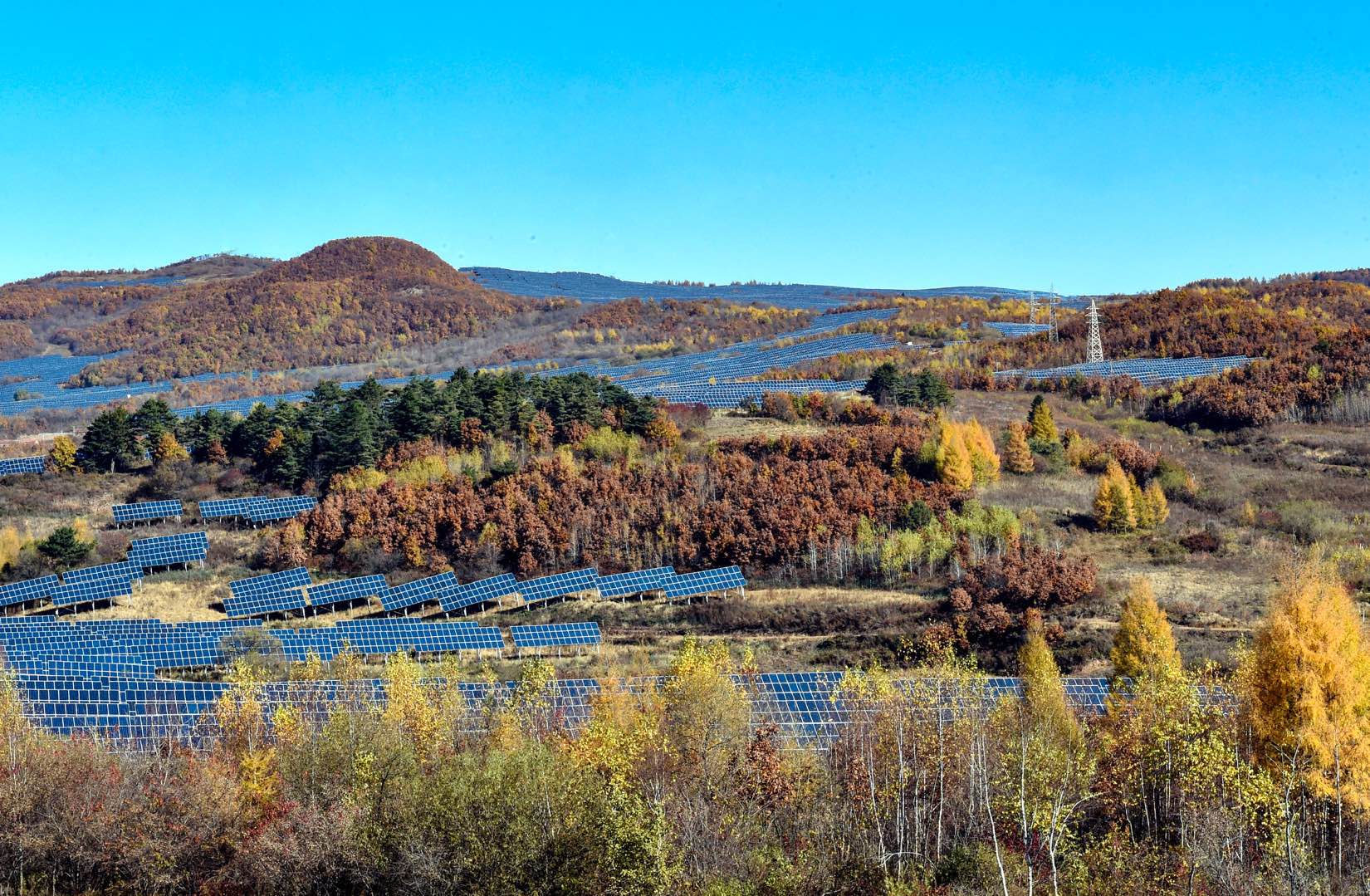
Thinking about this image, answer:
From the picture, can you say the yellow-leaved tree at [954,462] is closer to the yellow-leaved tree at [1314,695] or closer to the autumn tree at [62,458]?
the yellow-leaved tree at [1314,695]

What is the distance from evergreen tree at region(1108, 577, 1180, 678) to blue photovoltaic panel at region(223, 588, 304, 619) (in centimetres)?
3333

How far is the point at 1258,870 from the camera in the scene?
2431 cm

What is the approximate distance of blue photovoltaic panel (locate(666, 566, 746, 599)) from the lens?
2179 inches

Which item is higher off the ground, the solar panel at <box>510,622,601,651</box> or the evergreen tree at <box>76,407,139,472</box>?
the evergreen tree at <box>76,407,139,472</box>

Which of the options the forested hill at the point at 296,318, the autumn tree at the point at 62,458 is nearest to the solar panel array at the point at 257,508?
the autumn tree at the point at 62,458

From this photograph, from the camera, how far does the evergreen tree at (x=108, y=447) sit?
71.0m

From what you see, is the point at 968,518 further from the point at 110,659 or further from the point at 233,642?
the point at 110,659

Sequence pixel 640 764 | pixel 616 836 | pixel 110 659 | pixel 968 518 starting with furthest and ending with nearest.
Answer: pixel 968 518, pixel 110 659, pixel 640 764, pixel 616 836

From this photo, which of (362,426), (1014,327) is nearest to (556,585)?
(362,426)

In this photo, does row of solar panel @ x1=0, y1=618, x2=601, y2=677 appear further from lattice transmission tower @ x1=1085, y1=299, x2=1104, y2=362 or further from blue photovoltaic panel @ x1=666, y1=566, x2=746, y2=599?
lattice transmission tower @ x1=1085, y1=299, x2=1104, y2=362

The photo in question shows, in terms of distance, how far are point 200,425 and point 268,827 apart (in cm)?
5225

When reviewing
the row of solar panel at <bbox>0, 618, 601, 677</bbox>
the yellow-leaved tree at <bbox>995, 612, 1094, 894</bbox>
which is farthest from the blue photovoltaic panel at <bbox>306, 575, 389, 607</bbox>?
the yellow-leaved tree at <bbox>995, 612, 1094, 894</bbox>

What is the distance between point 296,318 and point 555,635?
354 ft

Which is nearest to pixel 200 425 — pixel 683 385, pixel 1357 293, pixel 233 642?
pixel 233 642
